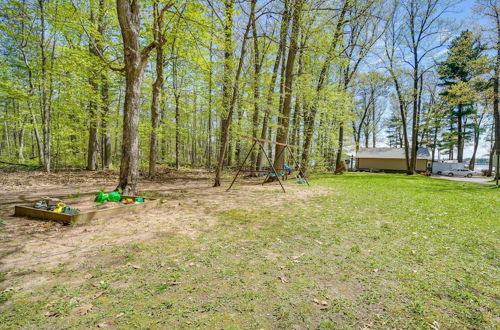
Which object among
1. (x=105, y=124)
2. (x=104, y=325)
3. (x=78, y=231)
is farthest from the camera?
(x=105, y=124)

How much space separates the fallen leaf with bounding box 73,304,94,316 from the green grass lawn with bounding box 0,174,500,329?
3 cm

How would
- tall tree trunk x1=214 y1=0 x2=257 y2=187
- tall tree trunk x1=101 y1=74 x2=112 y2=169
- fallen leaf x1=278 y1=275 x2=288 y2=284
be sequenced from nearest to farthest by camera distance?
fallen leaf x1=278 y1=275 x2=288 y2=284, tall tree trunk x1=214 y1=0 x2=257 y2=187, tall tree trunk x1=101 y1=74 x2=112 y2=169

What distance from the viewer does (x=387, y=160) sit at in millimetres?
30203

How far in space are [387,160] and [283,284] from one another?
33457mm

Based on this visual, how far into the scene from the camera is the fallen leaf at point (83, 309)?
5.99ft

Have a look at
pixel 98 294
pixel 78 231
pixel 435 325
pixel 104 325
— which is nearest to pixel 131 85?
pixel 78 231

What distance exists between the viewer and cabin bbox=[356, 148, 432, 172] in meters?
28.9

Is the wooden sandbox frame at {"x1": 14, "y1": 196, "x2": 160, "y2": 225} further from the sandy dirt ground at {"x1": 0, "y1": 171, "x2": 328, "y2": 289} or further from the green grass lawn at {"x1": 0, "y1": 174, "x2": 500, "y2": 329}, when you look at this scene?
the green grass lawn at {"x1": 0, "y1": 174, "x2": 500, "y2": 329}

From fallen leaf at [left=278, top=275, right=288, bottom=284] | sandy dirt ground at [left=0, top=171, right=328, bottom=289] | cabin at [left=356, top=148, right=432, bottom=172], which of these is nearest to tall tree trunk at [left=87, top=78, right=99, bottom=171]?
sandy dirt ground at [left=0, top=171, right=328, bottom=289]

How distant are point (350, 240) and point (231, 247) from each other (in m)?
1.94

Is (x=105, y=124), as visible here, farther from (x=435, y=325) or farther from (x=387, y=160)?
(x=387, y=160)

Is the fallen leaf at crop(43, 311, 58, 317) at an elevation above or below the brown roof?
below

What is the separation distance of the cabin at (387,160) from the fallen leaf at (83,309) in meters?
33.9

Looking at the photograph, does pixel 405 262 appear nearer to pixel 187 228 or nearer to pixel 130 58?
pixel 187 228
